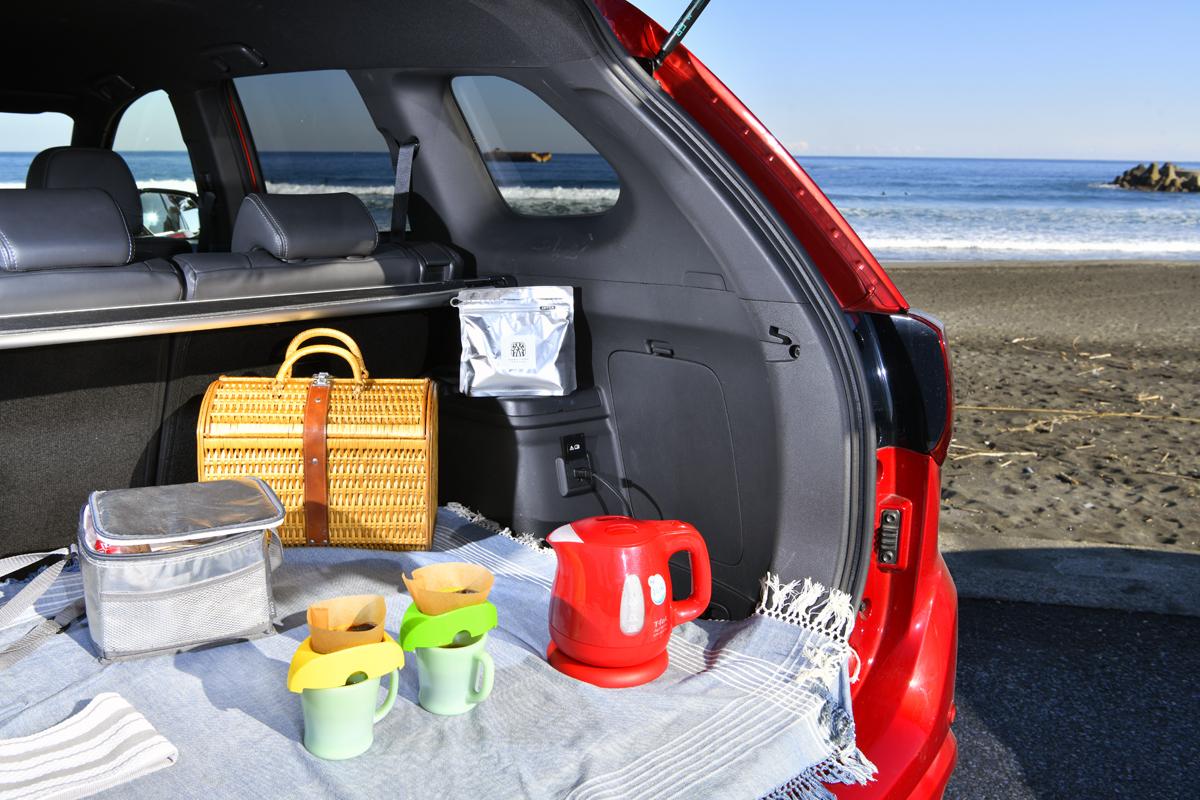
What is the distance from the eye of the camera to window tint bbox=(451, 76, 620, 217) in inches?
87.4

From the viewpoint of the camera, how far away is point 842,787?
1314 mm

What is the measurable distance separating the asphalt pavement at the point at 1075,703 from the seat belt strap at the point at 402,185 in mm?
1913

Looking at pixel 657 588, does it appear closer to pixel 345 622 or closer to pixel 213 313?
pixel 345 622

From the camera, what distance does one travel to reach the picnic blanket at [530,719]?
1232 millimetres

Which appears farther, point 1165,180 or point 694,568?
point 1165,180

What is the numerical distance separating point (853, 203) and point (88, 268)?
23232 millimetres

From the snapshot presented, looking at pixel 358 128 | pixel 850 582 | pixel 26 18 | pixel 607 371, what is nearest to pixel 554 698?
pixel 850 582

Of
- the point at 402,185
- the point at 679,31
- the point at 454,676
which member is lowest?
the point at 454,676

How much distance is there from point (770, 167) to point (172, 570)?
109 centimetres

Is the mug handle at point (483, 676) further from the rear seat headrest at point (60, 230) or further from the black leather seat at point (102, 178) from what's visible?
Result: the black leather seat at point (102, 178)

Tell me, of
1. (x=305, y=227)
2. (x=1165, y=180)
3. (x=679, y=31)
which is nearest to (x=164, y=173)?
(x=305, y=227)

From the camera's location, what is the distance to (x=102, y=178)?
10.7 feet

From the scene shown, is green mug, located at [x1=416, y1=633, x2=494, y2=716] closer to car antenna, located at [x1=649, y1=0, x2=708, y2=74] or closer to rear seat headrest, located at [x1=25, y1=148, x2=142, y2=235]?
car antenna, located at [x1=649, y1=0, x2=708, y2=74]

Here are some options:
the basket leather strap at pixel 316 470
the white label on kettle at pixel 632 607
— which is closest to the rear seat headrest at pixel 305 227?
the basket leather strap at pixel 316 470
